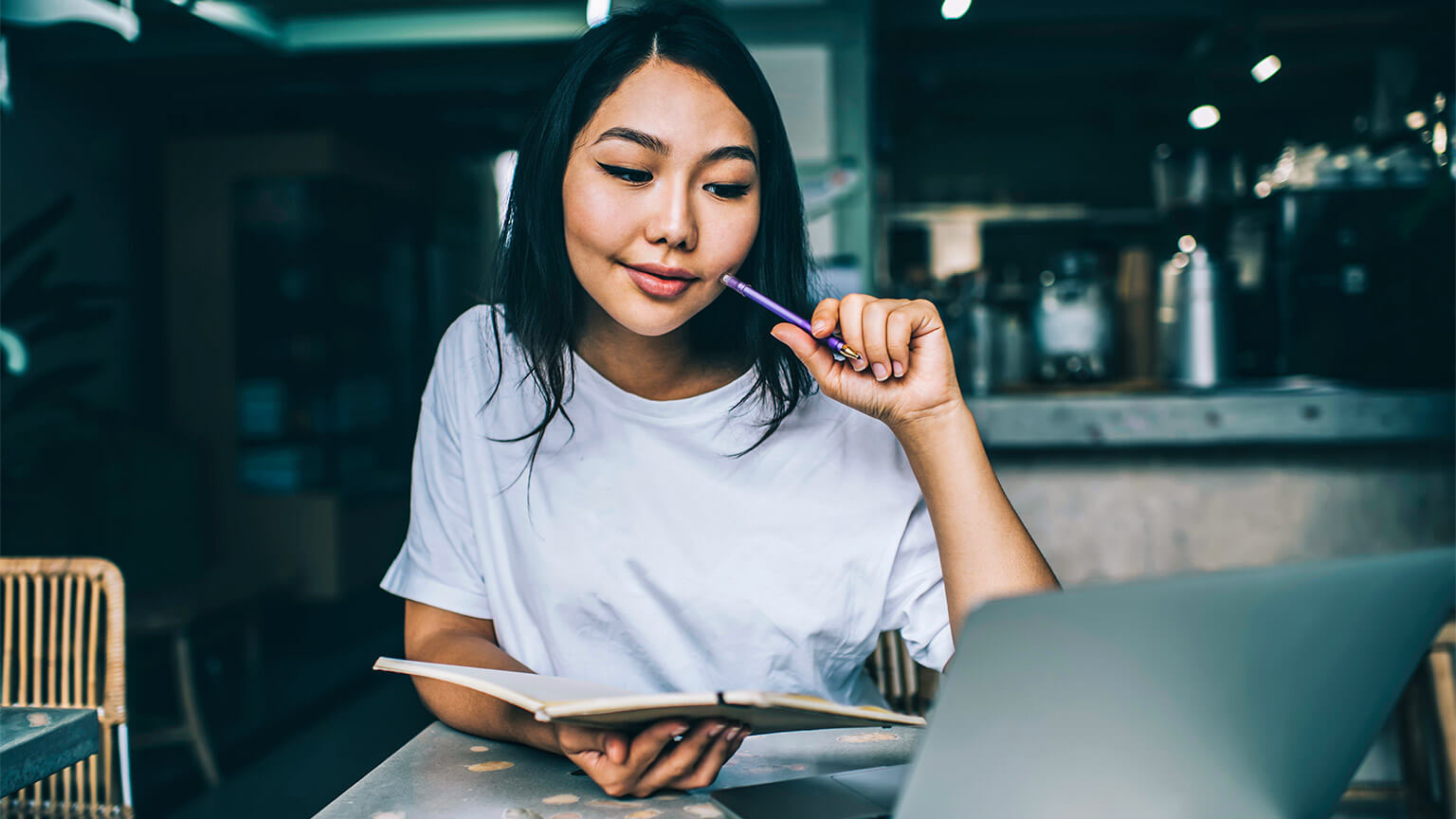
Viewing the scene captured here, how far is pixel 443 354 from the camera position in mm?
1154

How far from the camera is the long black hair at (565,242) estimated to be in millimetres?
1005

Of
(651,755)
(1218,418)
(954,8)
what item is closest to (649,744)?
(651,755)

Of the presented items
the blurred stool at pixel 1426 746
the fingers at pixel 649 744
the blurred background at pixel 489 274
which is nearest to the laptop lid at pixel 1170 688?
the fingers at pixel 649 744

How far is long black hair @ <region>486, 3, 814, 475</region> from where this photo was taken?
100cm

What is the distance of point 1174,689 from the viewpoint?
1.54 feet

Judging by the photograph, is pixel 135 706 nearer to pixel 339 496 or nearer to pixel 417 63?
pixel 339 496

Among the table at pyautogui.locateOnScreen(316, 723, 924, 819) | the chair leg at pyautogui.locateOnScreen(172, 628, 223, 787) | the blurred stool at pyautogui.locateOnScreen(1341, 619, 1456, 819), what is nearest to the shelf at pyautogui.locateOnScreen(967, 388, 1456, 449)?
the blurred stool at pyautogui.locateOnScreen(1341, 619, 1456, 819)

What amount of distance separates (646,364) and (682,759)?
0.54 m

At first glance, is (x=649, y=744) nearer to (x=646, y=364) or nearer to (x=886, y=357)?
(x=886, y=357)

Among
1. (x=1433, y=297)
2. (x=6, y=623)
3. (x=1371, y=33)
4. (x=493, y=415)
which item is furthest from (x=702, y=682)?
(x=1371, y=33)

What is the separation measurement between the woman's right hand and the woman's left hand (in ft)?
1.13

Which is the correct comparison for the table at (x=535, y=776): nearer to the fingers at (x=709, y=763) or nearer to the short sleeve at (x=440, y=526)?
the fingers at (x=709, y=763)

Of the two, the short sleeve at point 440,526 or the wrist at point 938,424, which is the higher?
the wrist at point 938,424

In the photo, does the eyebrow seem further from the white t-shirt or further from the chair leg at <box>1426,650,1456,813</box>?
the chair leg at <box>1426,650,1456,813</box>
